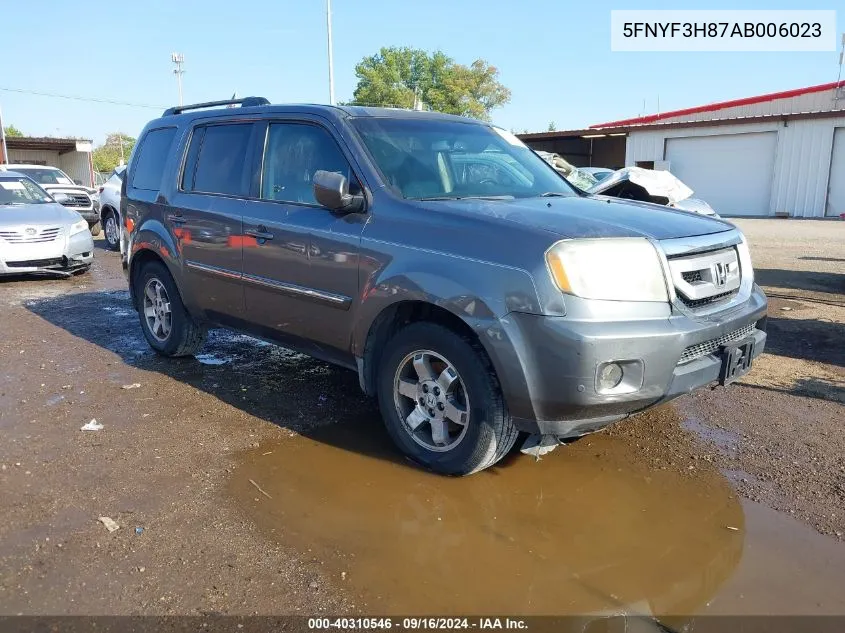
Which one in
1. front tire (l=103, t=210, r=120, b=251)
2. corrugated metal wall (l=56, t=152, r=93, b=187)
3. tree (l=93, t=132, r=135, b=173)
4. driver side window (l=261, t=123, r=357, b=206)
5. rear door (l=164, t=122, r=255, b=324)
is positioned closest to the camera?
driver side window (l=261, t=123, r=357, b=206)

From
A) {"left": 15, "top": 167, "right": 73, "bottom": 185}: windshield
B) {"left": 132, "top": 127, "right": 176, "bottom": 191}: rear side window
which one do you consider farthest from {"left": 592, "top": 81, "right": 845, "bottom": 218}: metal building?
{"left": 132, "top": 127, "right": 176, "bottom": 191}: rear side window

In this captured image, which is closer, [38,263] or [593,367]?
[593,367]

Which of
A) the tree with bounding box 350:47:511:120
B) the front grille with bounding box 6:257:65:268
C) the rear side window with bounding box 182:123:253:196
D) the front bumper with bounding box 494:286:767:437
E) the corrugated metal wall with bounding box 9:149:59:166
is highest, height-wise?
the tree with bounding box 350:47:511:120

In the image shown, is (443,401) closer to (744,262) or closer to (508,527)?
(508,527)

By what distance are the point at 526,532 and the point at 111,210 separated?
1295cm

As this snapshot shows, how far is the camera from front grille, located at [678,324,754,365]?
3.24m

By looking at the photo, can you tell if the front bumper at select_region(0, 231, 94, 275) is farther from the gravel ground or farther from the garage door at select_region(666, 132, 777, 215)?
the garage door at select_region(666, 132, 777, 215)

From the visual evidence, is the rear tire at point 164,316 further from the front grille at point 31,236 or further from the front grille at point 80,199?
the front grille at point 80,199

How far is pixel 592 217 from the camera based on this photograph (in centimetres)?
345

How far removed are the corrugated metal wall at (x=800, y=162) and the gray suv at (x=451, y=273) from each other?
2442cm

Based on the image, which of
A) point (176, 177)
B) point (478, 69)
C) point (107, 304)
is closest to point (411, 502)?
point (176, 177)

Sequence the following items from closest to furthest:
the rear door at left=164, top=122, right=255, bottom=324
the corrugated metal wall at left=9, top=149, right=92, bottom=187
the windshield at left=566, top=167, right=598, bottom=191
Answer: the rear door at left=164, top=122, right=255, bottom=324 < the windshield at left=566, top=167, right=598, bottom=191 < the corrugated metal wall at left=9, top=149, right=92, bottom=187

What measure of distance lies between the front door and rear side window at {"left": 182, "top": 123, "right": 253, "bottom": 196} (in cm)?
26

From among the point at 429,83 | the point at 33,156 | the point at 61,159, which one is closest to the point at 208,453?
the point at 61,159
